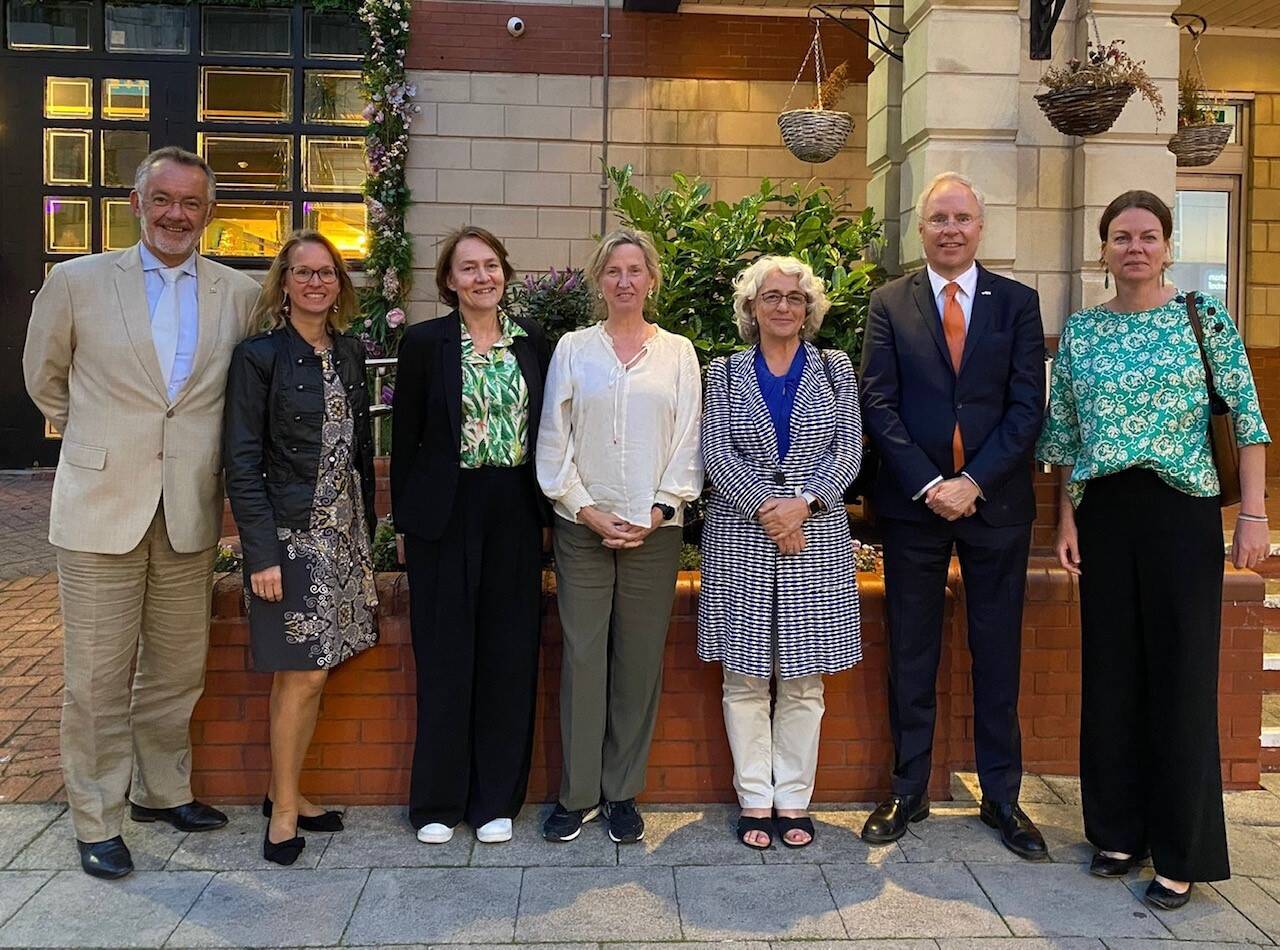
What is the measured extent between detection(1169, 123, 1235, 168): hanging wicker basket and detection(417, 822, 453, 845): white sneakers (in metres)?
5.79

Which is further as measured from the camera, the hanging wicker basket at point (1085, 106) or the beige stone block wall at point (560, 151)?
the beige stone block wall at point (560, 151)

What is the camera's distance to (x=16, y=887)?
335 cm

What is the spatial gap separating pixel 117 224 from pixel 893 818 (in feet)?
31.2

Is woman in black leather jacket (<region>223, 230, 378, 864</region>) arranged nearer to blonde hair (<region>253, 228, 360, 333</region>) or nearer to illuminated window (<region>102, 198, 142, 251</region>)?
blonde hair (<region>253, 228, 360, 333</region>)

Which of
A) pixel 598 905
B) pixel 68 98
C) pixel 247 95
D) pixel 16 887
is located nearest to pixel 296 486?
pixel 16 887

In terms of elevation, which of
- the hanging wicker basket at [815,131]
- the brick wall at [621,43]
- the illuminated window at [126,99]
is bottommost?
the hanging wicker basket at [815,131]


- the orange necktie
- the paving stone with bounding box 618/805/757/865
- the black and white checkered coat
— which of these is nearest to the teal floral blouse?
the orange necktie

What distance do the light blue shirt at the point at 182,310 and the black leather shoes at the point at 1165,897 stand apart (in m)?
3.38

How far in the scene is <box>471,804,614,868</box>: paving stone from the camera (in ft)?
11.6

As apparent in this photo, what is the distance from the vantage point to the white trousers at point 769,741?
369 cm

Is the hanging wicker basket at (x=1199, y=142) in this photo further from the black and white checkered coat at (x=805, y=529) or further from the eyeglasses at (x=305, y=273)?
the eyeglasses at (x=305, y=273)

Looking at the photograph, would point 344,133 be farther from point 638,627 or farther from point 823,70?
point 638,627

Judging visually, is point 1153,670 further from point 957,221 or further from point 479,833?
point 479,833

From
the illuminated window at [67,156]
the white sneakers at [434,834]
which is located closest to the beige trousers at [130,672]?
the white sneakers at [434,834]
